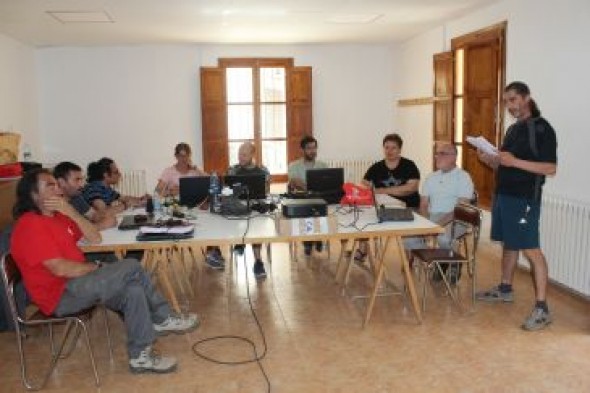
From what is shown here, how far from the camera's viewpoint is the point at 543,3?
4770mm

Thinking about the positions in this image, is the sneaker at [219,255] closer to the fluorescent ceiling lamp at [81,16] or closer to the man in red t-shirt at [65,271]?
the man in red t-shirt at [65,271]

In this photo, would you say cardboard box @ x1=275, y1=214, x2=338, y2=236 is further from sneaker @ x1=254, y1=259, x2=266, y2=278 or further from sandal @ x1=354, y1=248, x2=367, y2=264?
sandal @ x1=354, y1=248, x2=367, y2=264

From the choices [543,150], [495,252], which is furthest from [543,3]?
[495,252]

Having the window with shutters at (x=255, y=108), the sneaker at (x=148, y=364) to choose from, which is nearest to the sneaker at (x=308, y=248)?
the sneaker at (x=148, y=364)

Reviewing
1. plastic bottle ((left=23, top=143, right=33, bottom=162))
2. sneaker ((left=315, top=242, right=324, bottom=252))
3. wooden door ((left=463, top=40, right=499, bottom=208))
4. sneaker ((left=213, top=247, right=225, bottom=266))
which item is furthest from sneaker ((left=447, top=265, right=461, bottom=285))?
plastic bottle ((left=23, top=143, right=33, bottom=162))

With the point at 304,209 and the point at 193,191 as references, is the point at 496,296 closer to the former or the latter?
the point at 304,209

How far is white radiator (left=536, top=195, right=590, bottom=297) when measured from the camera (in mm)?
4234

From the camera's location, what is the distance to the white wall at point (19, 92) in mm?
6962

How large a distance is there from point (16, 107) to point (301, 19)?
3.87 metres

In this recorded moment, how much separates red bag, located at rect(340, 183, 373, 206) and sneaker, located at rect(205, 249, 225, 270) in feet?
5.65

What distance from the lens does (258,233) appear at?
11.8ft

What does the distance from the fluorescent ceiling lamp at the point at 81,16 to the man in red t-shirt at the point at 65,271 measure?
3.29 metres

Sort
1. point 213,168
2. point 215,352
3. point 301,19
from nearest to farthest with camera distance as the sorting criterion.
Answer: point 215,352 → point 301,19 → point 213,168

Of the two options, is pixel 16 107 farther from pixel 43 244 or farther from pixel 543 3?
pixel 543 3
